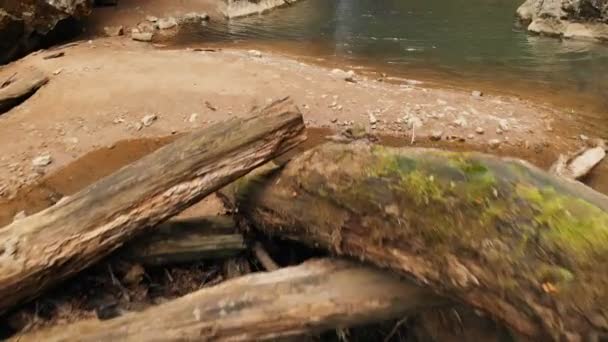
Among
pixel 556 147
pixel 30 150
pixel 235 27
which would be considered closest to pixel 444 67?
pixel 556 147

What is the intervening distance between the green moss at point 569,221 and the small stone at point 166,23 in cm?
1252

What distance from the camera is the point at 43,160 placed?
5926 mm

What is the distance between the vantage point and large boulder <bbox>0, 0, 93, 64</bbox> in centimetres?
941

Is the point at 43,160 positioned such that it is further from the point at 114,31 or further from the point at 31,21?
the point at 114,31

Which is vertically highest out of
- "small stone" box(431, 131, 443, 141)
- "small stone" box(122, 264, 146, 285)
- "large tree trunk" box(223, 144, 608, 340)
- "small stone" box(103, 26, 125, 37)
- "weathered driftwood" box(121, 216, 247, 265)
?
"large tree trunk" box(223, 144, 608, 340)

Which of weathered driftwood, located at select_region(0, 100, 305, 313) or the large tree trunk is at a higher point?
the large tree trunk

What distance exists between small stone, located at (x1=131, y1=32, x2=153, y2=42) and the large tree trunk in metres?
10.1

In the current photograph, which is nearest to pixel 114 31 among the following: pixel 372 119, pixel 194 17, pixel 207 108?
pixel 194 17

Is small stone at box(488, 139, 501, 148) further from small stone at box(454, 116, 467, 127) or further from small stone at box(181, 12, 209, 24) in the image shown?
small stone at box(181, 12, 209, 24)

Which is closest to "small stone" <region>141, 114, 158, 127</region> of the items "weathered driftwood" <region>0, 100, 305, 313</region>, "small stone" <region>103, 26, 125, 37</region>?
"weathered driftwood" <region>0, 100, 305, 313</region>

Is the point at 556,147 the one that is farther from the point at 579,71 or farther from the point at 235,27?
the point at 235,27

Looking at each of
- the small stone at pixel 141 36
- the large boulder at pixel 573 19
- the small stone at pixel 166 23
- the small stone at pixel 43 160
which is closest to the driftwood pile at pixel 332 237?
A: the small stone at pixel 43 160

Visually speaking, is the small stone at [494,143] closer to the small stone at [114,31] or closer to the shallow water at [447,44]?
the shallow water at [447,44]

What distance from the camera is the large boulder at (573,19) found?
1251 centimetres
